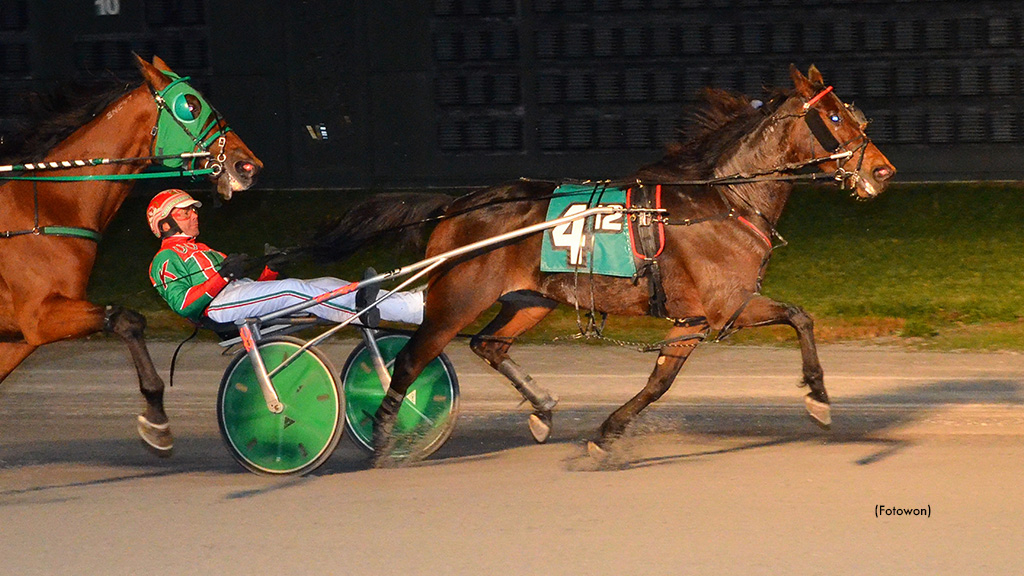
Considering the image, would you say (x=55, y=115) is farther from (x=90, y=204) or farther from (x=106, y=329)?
(x=106, y=329)

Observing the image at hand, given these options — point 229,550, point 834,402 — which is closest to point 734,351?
point 834,402

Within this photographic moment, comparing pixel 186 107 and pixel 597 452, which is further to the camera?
pixel 597 452

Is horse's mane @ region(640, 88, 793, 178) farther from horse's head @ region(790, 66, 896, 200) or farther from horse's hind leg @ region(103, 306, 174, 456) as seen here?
horse's hind leg @ region(103, 306, 174, 456)

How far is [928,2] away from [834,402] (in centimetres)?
507

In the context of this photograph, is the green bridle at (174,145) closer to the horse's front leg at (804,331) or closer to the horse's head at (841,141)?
the horse's front leg at (804,331)

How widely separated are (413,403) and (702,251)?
163 cm

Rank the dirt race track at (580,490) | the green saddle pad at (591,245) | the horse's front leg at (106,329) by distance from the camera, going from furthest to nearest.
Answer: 1. the green saddle pad at (591,245)
2. the horse's front leg at (106,329)
3. the dirt race track at (580,490)

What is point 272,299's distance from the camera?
6.36 m

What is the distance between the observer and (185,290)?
6.40 metres

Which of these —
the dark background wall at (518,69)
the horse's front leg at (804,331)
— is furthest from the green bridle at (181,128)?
the dark background wall at (518,69)

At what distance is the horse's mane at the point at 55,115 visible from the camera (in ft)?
21.6

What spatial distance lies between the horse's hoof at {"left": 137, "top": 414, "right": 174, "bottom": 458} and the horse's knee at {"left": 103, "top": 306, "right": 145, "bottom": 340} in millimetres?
375

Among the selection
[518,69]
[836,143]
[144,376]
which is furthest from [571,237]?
[518,69]

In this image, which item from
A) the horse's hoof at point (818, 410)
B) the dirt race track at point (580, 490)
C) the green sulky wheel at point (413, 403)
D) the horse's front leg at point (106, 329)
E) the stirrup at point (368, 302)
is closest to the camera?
the dirt race track at point (580, 490)
